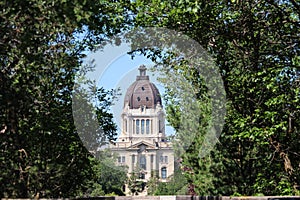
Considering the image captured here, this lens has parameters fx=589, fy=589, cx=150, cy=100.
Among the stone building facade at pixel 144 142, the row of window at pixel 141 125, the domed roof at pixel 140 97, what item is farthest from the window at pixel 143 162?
the domed roof at pixel 140 97

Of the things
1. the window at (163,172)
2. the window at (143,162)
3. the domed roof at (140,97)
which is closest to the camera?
the domed roof at (140,97)

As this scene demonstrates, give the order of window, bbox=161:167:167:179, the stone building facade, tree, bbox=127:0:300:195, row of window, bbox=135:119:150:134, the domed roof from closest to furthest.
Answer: tree, bbox=127:0:300:195
the domed roof
window, bbox=161:167:167:179
the stone building facade
row of window, bbox=135:119:150:134

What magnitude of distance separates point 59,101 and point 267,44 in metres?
5.80

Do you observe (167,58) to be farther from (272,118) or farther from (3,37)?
(3,37)

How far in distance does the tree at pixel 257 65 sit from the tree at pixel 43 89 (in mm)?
1938

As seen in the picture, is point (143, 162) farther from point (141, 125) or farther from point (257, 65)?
point (257, 65)

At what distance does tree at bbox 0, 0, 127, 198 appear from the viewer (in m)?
8.75

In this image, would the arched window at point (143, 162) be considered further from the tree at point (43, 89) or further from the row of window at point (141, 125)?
the tree at point (43, 89)

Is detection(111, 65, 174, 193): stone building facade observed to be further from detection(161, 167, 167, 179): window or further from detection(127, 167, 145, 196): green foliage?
detection(127, 167, 145, 196): green foliage

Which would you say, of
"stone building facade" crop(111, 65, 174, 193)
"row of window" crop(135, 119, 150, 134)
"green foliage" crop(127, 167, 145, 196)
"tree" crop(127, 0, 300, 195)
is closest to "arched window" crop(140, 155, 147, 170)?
"stone building facade" crop(111, 65, 174, 193)

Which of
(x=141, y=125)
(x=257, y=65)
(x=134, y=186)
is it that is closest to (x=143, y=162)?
(x=141, y=125)

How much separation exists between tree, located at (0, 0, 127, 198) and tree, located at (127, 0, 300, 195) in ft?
6.36

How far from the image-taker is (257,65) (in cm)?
1424

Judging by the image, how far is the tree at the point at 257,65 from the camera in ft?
44.2
